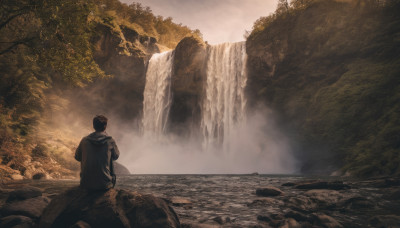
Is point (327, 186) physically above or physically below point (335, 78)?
below

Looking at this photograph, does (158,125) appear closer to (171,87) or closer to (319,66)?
(171,87)

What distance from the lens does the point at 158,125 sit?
120 ft

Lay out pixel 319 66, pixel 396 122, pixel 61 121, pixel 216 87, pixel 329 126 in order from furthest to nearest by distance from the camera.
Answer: pixel 216 87 → pixel 61 121 → pixel 319 66 → pixel 329 126 → pixel 396 122

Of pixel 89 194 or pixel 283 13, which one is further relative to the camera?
pixel 283 13

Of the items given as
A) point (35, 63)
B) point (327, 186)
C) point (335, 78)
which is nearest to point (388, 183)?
point (327, 186)

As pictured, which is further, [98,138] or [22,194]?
[22,194]

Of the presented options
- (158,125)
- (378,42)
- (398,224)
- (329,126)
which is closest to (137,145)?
(158,125)

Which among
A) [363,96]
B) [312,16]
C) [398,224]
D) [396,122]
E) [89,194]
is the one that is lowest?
[398,224]

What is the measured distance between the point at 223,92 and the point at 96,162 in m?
29.9

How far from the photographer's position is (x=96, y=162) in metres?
4.45

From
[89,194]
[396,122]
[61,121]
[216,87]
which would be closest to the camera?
[89,194]

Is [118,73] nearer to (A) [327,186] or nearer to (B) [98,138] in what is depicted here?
(A) [327,186]

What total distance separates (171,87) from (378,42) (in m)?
26.2

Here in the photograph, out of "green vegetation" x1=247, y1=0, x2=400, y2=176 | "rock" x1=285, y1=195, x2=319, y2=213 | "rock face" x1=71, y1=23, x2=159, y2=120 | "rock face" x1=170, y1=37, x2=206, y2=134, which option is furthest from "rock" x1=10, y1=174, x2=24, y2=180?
"rock face" x1=170, y1=37, x2=206, y2=134
